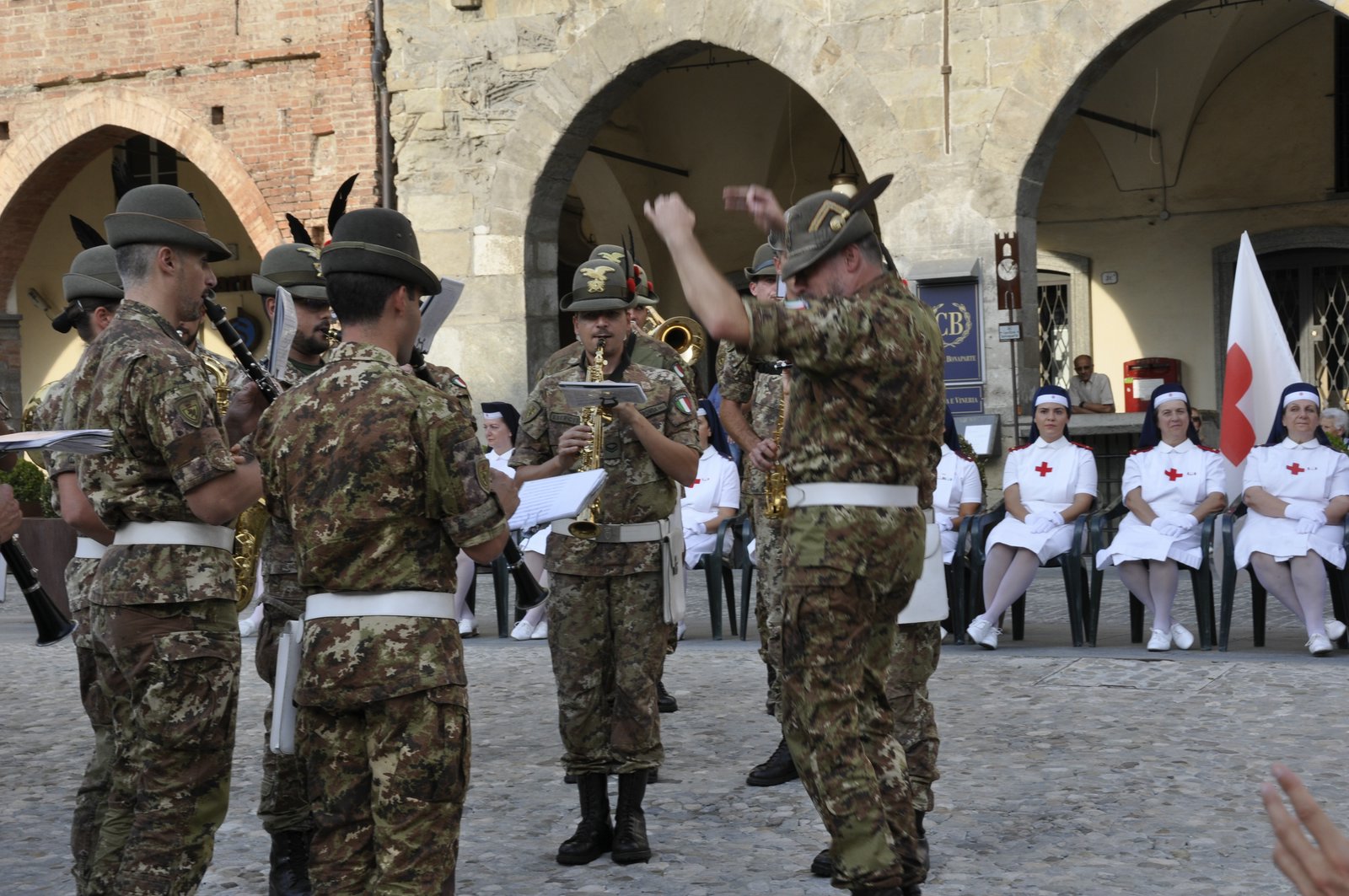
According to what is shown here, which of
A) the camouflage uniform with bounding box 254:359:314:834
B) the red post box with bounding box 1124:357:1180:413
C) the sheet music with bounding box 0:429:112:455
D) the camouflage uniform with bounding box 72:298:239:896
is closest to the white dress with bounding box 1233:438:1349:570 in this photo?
the camouflage uniform with bounding box 254:359:314:834

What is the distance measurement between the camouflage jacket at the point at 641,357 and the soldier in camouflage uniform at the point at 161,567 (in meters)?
1.97

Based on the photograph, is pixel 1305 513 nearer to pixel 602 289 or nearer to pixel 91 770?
pixel 602 289

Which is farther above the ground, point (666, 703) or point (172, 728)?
point (172, 728)

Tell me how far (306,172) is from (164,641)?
1391cm

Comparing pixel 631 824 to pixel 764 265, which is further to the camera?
pixel 764 265

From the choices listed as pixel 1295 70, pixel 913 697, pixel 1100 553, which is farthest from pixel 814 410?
pixel 1295 70

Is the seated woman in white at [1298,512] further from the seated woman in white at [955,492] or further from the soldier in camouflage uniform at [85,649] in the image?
the soldier in camouflage uniform at [85,649]

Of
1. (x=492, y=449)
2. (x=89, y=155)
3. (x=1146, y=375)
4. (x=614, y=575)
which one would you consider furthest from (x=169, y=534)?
(x=1146, y=375)

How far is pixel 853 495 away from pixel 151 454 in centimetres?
179

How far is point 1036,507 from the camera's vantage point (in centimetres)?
998

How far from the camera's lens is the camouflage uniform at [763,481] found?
6.70 m

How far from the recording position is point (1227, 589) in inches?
370

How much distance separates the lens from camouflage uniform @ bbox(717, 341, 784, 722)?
6703 millimetres

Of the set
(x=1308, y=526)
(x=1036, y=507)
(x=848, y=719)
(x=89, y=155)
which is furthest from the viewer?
(x=89, y=155)
